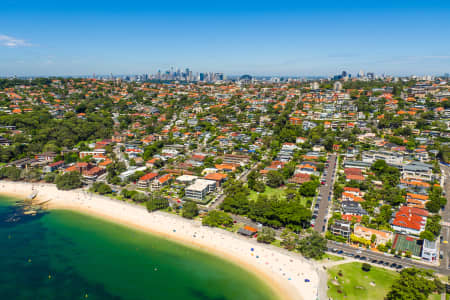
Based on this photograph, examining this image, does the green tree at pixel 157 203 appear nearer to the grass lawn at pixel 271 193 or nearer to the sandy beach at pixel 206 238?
the sandy beach at pixel 206 238

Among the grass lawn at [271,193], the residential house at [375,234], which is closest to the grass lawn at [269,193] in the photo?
the grass lawn at [271,193]

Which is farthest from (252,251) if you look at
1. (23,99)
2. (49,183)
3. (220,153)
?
(23,99)

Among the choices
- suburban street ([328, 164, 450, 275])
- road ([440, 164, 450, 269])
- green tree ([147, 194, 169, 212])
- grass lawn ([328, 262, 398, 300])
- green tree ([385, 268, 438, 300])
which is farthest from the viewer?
green tree ([147, 194, 169, 212])

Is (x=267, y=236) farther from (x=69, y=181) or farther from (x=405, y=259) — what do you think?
(x=69, y=181)

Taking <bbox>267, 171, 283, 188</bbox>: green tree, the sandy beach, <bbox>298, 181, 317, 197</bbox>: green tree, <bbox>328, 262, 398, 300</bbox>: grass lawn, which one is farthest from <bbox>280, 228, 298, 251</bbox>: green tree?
<bbox>267, 171, 283, 188</bbox>: green tree

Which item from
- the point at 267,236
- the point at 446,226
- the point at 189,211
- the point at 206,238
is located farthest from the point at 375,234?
the point at 189,211

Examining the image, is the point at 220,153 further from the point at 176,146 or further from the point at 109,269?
the point at 109,269

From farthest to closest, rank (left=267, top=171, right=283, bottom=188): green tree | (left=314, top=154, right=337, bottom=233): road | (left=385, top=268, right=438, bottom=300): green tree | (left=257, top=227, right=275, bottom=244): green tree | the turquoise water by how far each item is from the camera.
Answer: (left=267, top=171, right=283, bottom=188): green tree
(left=314, top=154, right=337, bottom=233): road
(left=257, top=227, right=275, bottom=244): green tree
the turquoise water
(left=385, top=268, right=438, bottom=300): green tree

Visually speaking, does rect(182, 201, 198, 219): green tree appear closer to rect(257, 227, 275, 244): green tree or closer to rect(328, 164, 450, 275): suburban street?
rect(257, 227, 275, 244): green tree
